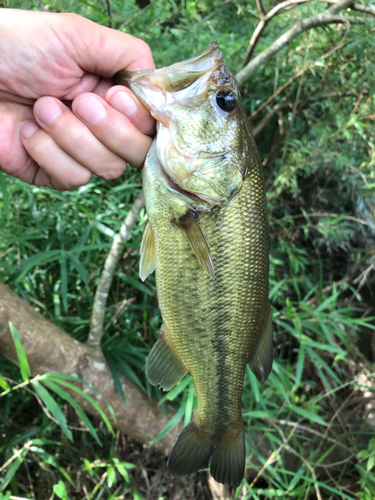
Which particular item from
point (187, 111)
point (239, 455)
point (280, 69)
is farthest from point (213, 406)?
point (280, 69)

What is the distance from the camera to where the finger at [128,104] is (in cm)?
95

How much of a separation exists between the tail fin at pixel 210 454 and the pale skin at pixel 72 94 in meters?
1.08

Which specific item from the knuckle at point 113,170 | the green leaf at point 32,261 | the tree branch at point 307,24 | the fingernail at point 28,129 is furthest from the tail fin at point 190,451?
the tree branch at point 307,24

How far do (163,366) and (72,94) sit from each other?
3.39 feet

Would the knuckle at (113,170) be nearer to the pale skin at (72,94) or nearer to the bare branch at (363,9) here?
the pale skin at (72,94)

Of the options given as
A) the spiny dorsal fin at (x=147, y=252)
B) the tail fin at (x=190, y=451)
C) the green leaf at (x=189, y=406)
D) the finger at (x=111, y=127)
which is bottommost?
the green leaf at (x=189, y=406)

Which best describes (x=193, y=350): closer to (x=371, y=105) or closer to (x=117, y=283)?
(x=117, y=283)

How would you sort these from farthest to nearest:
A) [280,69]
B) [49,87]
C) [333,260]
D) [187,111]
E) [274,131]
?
[333,260]
[274,131]
[280,69]
[49,87]
[187,111]

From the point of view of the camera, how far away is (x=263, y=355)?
119cm

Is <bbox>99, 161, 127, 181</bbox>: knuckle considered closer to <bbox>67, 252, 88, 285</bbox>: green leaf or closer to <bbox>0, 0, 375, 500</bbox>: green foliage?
<bbox>0, 0, 375, 500</bbox>: green foliage

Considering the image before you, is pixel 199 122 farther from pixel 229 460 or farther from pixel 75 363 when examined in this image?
pixel 75 363

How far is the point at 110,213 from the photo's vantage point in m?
2.20

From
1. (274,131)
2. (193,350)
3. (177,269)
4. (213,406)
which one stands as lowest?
(213,406)

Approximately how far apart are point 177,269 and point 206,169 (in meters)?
0.33
